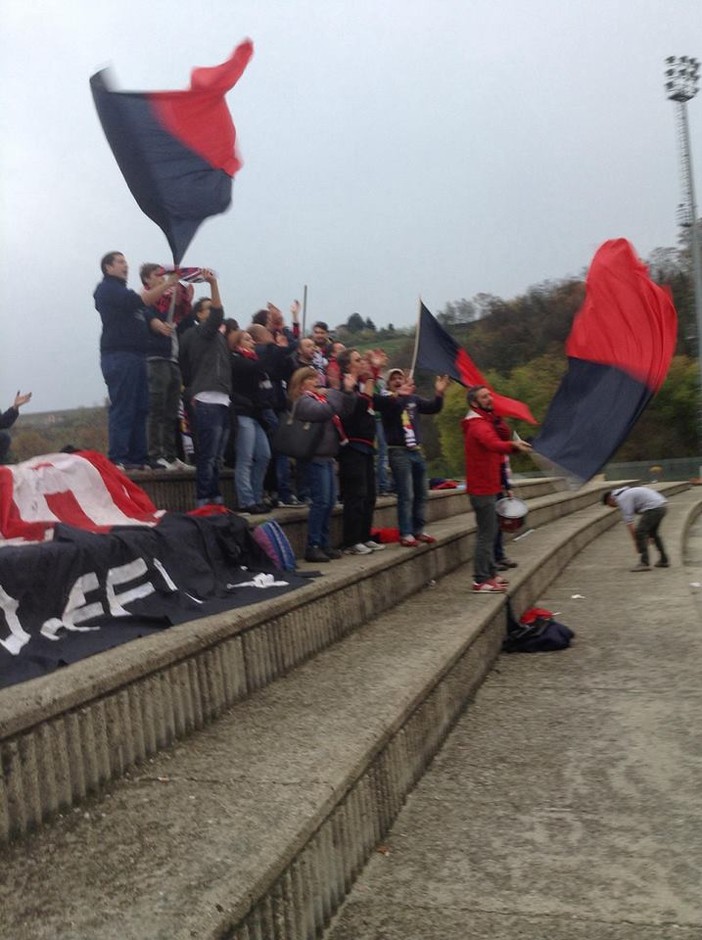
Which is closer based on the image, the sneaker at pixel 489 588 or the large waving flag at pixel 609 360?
the sneaker at pixel 489 588

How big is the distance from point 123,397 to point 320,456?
161cm

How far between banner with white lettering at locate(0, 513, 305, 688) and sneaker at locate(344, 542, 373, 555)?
193cm

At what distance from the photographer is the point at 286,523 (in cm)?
764

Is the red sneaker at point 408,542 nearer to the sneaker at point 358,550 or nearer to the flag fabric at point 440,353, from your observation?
the sneaker at point 358,550

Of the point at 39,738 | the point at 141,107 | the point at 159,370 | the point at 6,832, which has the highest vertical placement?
the point at 141,107

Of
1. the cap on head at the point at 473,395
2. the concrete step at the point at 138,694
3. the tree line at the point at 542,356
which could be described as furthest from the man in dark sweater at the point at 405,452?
the tree line at the point at 542,356

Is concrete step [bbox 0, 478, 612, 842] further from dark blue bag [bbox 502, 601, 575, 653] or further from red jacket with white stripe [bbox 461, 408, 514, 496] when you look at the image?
red jacket with white stripe [bbox 461, 408, 514, 496]

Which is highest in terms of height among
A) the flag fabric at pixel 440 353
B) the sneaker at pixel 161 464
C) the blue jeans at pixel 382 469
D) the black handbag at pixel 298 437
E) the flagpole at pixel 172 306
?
the flagpole at pixel 172 306

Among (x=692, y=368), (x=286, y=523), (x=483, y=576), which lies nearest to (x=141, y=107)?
(x=286, y=523)

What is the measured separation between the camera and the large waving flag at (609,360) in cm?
847

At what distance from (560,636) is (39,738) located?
5124mm

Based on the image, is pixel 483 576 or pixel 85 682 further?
pixel 483 576

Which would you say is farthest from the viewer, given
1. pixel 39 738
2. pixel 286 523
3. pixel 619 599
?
pixel 619 599

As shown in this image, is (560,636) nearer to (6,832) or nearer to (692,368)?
(6,832)
